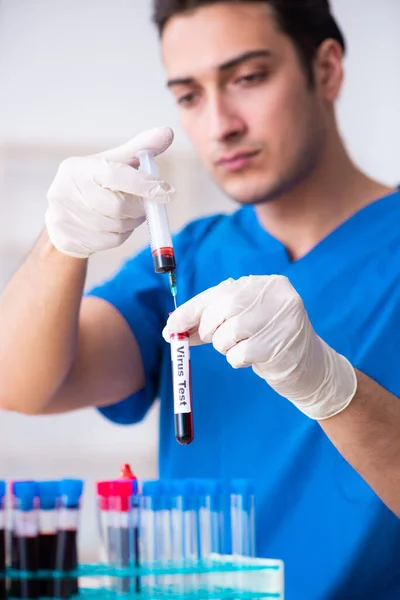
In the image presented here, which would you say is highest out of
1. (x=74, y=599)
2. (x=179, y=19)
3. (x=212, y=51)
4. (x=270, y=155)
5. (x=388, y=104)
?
(x=388, y=104)

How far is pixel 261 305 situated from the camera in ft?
3.18

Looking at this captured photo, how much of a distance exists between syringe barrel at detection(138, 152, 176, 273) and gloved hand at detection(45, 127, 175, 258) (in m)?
0.02

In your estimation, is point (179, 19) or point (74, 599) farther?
point (179, 19)

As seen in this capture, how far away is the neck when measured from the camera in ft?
4.65

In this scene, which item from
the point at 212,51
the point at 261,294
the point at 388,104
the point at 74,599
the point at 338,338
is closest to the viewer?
the point at 74,599

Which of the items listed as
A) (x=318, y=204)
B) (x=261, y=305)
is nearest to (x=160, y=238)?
(x=261, y=305)

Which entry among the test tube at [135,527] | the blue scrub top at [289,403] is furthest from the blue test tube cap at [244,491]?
the blue scrub top at [289,403]

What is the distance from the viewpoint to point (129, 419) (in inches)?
56.9

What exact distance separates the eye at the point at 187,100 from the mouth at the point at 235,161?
0.13 meters

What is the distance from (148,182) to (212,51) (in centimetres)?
45

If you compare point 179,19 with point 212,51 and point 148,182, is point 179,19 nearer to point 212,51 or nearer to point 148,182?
point 212,51

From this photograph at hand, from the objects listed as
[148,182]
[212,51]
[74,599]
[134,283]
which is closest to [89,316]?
[134,283]

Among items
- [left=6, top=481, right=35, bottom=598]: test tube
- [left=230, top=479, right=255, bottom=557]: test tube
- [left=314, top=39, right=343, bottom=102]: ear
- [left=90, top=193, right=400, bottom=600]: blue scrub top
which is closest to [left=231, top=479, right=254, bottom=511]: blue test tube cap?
[left=230, top=479, right=255, bottom=557]: test tube

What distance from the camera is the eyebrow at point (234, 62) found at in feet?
4.43
